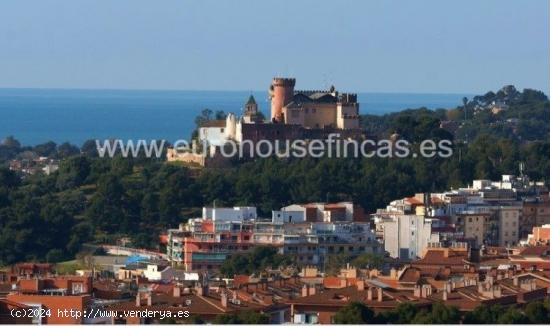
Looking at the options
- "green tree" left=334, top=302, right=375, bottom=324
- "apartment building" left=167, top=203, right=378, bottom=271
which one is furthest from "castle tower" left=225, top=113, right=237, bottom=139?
"green tree" left=334, top=302, right=375, bottom=324

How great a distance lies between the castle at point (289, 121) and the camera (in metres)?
78.6

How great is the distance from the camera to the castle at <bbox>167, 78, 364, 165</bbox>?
78.6 meters

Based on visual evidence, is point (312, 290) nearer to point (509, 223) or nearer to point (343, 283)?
point (343, 283)

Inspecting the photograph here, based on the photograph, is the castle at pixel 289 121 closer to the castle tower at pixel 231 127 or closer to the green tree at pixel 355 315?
the castle tower at pixel 231 127

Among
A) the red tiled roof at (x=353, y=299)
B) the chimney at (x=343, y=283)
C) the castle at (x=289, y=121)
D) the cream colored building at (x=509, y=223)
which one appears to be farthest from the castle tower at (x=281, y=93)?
the red tiled roof at (x=353, y=299)

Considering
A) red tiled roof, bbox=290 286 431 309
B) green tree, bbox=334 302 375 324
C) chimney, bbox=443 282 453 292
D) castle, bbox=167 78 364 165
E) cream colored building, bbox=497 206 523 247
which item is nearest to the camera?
green tree, bbox=334 302 375 324

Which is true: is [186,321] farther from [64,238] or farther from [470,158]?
[470,158]

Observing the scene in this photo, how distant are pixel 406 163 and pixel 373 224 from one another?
10.1 metres

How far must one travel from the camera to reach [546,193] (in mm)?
75188

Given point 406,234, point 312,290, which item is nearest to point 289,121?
point 406,234

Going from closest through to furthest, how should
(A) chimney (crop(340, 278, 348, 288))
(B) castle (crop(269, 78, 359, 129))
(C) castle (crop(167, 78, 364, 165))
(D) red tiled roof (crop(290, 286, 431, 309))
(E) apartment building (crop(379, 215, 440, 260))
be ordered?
(D) red tiled roof (crop(290, 286, 431, 309)) < (A) chimney (crop(340, 278, 348, 288)) < (E) apartment building (crop(379, 215, 440, 260)) < (C) castle (crop(167, 78, 364, 165)) < (B) castle (crop(269, 78, 359, 129))

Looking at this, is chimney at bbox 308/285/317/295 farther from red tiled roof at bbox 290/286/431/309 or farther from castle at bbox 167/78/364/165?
castle at bbox 167/78/364/165

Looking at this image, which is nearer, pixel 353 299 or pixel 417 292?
pixel 353 299

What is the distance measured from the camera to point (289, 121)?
79.9 m
